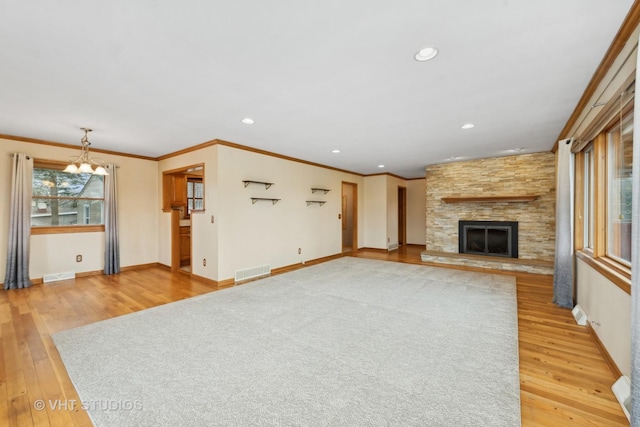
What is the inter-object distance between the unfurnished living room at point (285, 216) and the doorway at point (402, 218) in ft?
11.9

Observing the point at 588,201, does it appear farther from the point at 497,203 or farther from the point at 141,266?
the point at 141,266

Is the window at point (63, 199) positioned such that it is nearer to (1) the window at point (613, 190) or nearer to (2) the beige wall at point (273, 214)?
(2) the beige wall at point (273, 214)

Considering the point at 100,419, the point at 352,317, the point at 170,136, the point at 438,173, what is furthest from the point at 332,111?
the point at 438,173

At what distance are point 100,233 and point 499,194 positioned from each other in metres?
8.25

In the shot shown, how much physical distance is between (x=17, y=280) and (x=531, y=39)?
23.0 ft

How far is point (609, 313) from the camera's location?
223 cm

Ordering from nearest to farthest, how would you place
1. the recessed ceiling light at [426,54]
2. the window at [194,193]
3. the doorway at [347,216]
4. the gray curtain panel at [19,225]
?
the recessed ceiling light at [426,54] → the gray curtain panel at [19,225] → the window at [194,193] → the doorway at [347,216]

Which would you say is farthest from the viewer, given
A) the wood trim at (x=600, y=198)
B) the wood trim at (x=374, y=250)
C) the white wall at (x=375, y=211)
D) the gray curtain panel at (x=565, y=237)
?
the white wall at (x=375, y=211)

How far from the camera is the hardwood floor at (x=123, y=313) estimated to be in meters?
1.65

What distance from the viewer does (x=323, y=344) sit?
2.41 metres

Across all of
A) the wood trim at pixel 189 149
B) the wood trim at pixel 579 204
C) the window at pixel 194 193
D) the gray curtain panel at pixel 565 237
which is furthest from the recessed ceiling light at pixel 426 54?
the window at pixel 194 193

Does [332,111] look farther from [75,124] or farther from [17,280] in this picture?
[17,280]

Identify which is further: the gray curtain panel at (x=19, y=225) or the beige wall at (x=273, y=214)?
the beige wall at (x=273, y=214)

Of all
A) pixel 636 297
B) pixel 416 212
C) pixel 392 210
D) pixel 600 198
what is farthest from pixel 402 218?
pixel 636 297
